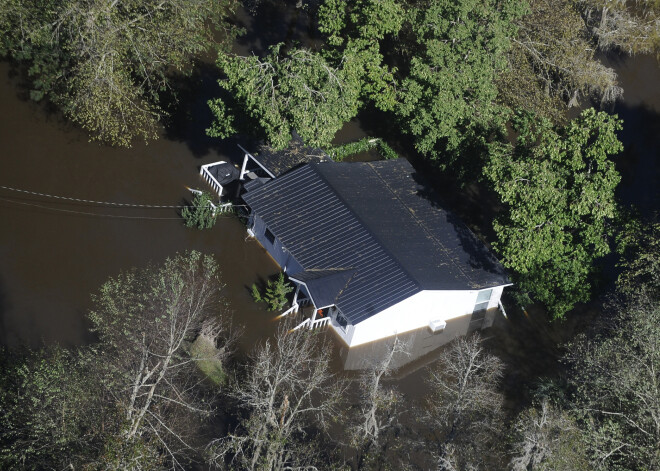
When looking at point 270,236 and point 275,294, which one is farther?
point 270,236

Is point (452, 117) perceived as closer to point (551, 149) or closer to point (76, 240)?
point (551, 149)

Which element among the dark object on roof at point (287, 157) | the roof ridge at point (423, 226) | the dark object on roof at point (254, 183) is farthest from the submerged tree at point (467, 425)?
the dark object on roof at point (287, 157)

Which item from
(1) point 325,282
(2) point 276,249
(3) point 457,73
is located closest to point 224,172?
(2) point 276,249

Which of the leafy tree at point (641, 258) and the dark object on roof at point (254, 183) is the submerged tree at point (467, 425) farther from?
the dark object on roof at point (254, 183)

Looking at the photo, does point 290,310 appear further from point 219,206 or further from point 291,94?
point 291,94

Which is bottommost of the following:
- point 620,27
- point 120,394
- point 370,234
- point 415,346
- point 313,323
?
point 415,346

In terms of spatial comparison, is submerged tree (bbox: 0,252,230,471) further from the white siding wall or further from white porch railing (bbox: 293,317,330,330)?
the white siding wall
